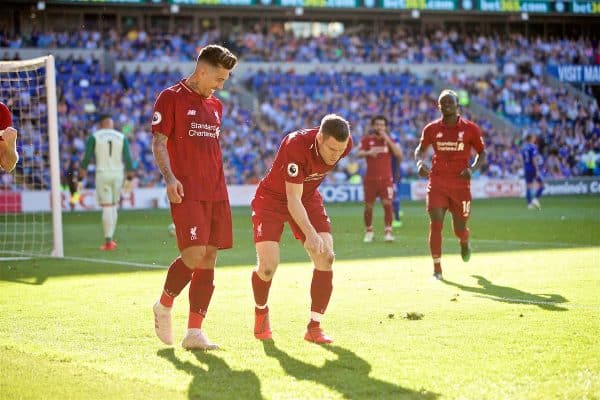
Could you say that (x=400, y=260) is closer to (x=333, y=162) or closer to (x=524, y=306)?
(x=524, y=306)

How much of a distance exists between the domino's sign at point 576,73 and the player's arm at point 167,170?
45.4 meters

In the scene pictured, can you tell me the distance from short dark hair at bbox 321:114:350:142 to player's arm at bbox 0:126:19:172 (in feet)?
7.33

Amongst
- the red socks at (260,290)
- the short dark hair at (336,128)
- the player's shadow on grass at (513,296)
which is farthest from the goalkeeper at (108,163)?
the short dark hair at (336,128)

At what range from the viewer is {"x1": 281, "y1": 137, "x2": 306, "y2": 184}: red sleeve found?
7250 millimetres

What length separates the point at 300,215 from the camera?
7191mm

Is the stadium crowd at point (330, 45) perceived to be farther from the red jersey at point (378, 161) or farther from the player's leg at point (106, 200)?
the red jersey at point (378, 161)

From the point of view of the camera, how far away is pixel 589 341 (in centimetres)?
702

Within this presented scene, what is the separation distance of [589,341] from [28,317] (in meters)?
5.09

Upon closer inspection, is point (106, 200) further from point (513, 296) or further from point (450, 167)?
point (513, 296)

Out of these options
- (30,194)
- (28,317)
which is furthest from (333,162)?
(30,194)

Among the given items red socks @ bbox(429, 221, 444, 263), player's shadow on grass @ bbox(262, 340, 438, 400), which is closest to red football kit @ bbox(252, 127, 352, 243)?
player's shadow on grass @ bbox(262, 340, 438, 400)

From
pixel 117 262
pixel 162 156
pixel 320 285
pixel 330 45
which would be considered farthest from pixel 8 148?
pixel 330 45

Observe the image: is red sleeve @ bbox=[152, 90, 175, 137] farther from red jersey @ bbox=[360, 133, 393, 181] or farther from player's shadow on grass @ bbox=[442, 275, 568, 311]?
red jersey @ bbox=[360, 133, 393, 181]

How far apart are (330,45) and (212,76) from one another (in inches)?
1624
